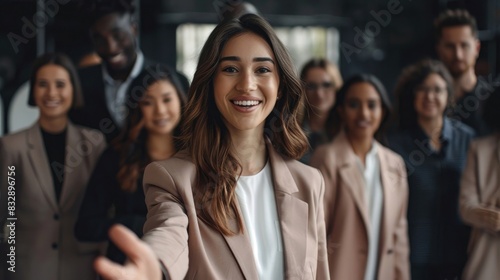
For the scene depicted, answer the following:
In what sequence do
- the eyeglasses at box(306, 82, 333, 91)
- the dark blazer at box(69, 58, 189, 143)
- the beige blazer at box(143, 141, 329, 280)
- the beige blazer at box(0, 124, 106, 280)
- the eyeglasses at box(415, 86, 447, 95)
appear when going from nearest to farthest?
the beige blazer at box(143, 141, 329, 280) < the beige blazer at box(0, 124, 106, 280) < the dark blazer at box(69, 58, 189, 143) < the eyeglasses at box(415, 86, 447, 95) < the eyeglasses at box(306, 82, 333, 91)

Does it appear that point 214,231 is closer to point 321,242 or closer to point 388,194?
point 321,242

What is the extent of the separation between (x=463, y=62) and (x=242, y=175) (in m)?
3.08

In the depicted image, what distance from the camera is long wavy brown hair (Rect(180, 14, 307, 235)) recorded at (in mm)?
1707


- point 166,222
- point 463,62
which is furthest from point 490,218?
point 166,222

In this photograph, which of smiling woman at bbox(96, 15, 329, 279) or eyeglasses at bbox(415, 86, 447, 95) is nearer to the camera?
smiling woman at bbox(96, 15, 329, 279)

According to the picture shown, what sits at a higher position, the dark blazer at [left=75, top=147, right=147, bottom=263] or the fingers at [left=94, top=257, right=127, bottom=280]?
the fingers at [left=94, top=257, right=127, bottom=280]

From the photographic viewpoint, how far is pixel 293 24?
4871 mm

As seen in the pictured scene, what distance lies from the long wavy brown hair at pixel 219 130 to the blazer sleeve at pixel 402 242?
6.70 ft

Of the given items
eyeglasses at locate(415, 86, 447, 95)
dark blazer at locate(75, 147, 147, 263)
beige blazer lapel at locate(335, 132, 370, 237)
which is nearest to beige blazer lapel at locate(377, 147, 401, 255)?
beige blazer lapel at locate(335, 132, 370, 237)

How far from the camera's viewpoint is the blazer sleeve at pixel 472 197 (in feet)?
11.9

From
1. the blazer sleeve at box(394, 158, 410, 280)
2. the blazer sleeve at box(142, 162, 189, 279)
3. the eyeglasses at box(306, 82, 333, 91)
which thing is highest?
the eyeglasses at box(306, 82, 333, 91)

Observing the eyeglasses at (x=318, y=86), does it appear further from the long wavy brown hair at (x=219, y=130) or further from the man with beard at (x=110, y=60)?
the long wavy brown hair at (x=219, y=130)

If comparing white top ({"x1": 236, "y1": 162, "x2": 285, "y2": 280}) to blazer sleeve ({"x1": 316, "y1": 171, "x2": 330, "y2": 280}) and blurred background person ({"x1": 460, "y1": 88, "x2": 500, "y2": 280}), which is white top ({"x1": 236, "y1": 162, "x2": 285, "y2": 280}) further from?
blurred background person ({"x1": 460, "y1": 88, "x2": 500, "y2": 280})

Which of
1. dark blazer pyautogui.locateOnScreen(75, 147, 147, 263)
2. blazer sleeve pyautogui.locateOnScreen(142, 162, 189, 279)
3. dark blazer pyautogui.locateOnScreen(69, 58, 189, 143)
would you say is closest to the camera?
blazer sleeve pyautogui.locateOnScreen(142, 162, 189, 279)
